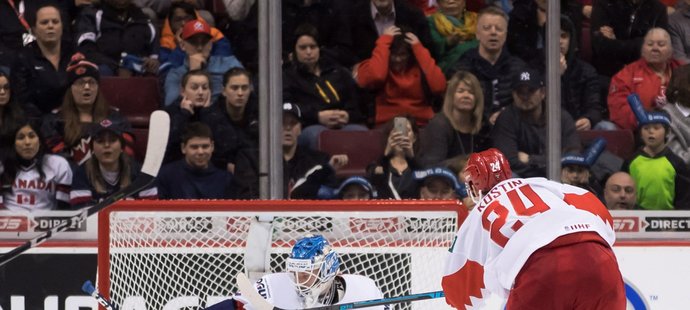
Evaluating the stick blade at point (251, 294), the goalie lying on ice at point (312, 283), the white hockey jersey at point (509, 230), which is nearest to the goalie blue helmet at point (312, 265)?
the goalie lying on ice at point (312, 283)

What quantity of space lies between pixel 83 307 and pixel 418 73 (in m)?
1.65

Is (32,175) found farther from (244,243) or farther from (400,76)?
(400,76)

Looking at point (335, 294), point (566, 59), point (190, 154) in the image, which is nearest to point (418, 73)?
point (566, 59)

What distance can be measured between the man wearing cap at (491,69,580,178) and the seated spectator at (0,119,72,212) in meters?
1.70

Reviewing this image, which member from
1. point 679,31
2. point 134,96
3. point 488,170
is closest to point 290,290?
point 488,170

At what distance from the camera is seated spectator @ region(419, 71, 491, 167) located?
5090mm

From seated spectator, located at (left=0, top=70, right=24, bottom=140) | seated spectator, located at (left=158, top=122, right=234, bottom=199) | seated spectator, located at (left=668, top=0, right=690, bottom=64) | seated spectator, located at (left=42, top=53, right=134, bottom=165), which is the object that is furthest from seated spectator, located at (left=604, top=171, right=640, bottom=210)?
seated spectator, located at (left=0, top=70, right=24, bottom=140)

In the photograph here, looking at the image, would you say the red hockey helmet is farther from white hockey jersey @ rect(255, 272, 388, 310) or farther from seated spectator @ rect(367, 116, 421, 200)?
seated spectator @ rect(367, 116, 421, 200)

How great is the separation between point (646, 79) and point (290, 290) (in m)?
1.99

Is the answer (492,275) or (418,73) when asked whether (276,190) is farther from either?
(492,275)

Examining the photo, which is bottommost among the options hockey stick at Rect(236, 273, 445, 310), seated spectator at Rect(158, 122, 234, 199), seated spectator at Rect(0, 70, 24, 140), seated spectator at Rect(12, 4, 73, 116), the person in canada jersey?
hockey stick at Rect(236, 273, 445, 310)

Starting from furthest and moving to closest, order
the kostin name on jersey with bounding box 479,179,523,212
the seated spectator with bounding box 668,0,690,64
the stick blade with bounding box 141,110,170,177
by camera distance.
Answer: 1. the seated spectator with bounding box 668,0,690,64
2. the stick blade with bounding box 141,110,170,177
3. the kostin name on jersey with bounding box 479,179,523,212

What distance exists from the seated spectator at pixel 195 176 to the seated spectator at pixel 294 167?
0.11 meters

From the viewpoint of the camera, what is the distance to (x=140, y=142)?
5.05 meters
